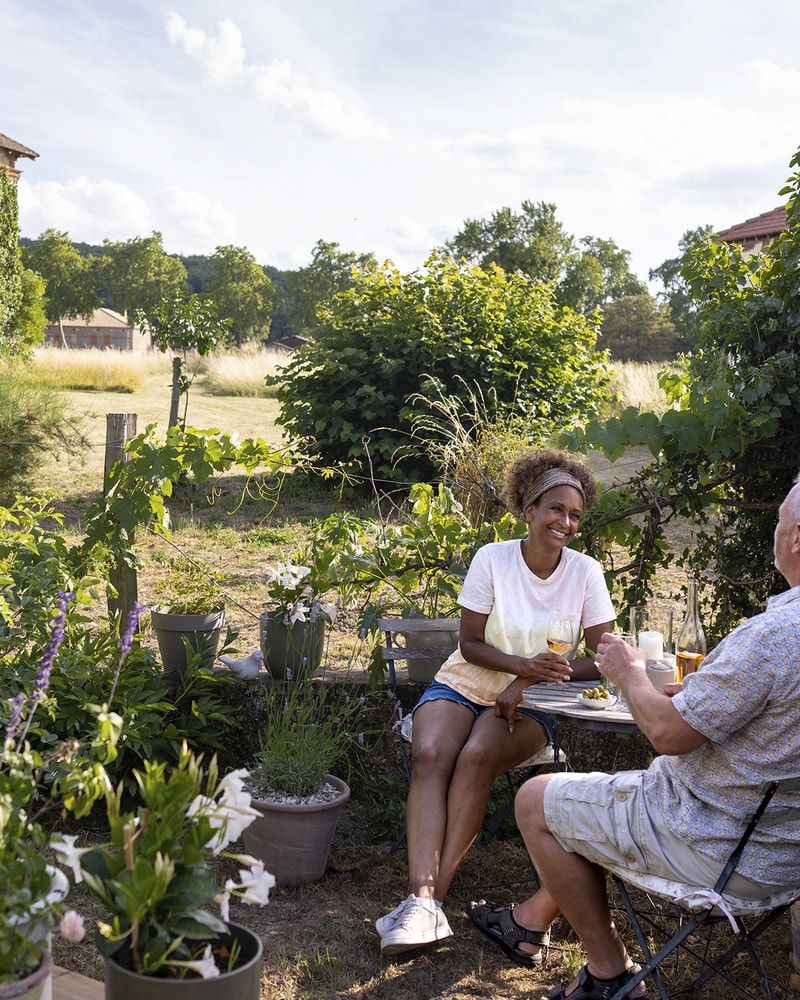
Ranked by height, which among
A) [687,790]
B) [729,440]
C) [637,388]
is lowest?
[687,790]

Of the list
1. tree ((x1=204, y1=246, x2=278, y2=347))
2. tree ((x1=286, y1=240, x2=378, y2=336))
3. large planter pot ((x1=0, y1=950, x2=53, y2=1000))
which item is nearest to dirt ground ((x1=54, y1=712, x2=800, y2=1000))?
large planter pot ((x1=0, y1=950, x2=53, y2=1000))

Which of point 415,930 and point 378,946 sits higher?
point 415,930

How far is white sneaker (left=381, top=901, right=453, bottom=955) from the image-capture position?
8.44ft

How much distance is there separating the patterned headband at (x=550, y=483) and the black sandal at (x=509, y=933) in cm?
123

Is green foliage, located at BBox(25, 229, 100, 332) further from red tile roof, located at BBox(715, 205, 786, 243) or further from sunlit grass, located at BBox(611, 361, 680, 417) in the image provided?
sunlit grass, located at BBox(611, 361, 680, 417)

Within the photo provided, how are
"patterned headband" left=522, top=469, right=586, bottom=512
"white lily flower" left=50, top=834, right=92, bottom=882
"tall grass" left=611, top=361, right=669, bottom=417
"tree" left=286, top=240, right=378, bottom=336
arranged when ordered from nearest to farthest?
"white lily flower" left=50, top=834, right=92, bottom=882 → "patterned headband" left=522, top=469, right=586, bottom=512 → "tall grass" left=611, top=361, right=669, bottom=417 → "tree" left=286, top=240, right=378, bottom=336

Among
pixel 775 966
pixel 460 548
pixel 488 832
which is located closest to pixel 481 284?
pixel 460 548

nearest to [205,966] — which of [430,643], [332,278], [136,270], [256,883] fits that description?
[256,883]

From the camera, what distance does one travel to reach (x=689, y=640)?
106 inches

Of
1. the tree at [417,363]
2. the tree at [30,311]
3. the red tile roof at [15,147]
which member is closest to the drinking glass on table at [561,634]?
the tree at [417,363]

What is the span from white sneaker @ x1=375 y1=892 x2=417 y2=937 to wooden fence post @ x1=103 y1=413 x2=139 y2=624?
1650 millimetres

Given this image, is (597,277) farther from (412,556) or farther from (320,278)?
(412,556)

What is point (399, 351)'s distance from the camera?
951 centimetres

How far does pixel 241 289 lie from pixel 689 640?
67.7 metres
